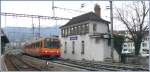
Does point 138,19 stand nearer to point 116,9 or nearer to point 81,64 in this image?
point 116,9

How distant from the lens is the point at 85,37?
562 inches

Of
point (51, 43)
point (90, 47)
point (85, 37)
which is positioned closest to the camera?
point (85, 37)

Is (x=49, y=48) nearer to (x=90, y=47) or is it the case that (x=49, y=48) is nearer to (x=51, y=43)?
(x=51, y=43)

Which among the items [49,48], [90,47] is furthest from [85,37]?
[49,48]

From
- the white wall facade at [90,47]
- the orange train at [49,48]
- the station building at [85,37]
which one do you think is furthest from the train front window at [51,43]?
the white wall facade at [90,47]

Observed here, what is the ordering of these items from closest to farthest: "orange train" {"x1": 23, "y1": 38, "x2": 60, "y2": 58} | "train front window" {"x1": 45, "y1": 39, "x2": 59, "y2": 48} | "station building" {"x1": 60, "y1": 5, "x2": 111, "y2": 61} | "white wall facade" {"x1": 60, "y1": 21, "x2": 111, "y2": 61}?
1. "station building" {"x1": 60, "y1": 5, "x2": 111, "y2": 61}
2. "white wall facade" {"x1": 60, "y1": 21, "x2": 111, "y2": 61}
3. "orange train" {"x1": 23, "y1": 38, "x2": 60, "y2": 58}
4. "train front window" {"x1": 45, "y1": 39, "x2": 59, "y2": 48}

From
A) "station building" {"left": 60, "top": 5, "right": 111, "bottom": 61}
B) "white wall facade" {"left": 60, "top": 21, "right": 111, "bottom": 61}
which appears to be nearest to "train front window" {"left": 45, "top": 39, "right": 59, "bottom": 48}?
"station building" {"left": 60, "top": 5, "right": 111, "bottom": 61}

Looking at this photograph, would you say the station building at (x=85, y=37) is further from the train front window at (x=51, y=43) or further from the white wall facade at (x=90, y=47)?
the train front window at (x=51, y=43)

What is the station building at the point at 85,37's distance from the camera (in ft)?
44.5

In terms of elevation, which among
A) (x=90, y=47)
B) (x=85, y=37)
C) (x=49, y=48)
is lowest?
(x=49, y=48)

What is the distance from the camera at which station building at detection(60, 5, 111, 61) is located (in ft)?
44.5

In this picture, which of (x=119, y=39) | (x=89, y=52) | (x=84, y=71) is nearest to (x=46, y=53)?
(x=119, y=39)

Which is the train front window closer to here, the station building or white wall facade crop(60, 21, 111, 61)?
the station building

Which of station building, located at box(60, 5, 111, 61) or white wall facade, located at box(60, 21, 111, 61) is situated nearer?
station building, located at box(60, 5, 111, 61)
